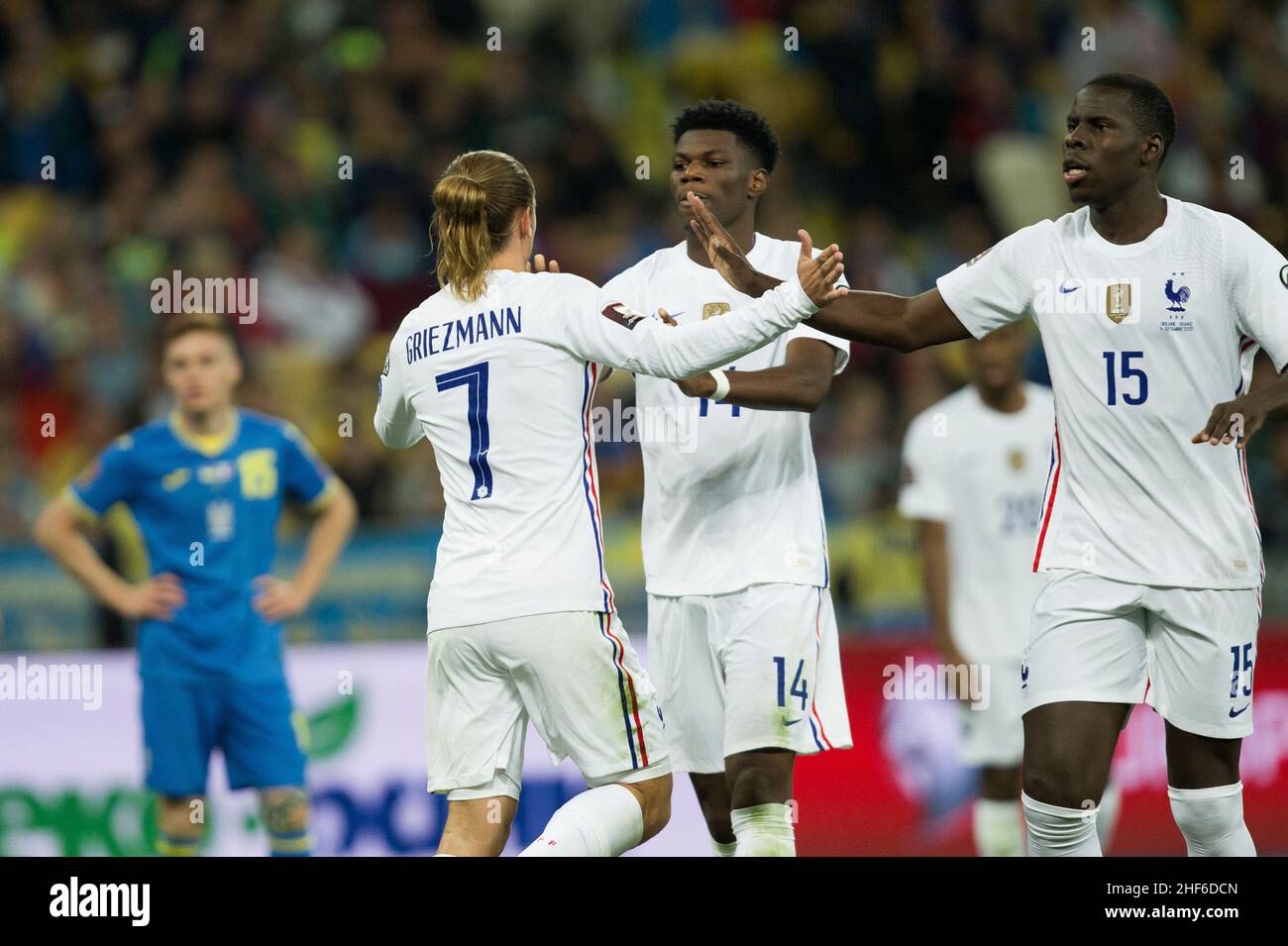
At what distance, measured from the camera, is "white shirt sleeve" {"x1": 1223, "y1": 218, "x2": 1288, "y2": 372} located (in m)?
5.12

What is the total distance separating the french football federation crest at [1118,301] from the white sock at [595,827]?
1.96 metres

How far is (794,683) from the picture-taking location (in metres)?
5.70

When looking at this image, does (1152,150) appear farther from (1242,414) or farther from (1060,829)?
(1060,829)

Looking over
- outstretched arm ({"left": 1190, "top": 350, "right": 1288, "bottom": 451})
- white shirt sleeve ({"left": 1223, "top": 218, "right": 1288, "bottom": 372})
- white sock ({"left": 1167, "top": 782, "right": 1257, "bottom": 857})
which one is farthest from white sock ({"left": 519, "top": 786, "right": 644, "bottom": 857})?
white shirt sleeve ({"left": 1223, "top": 218, "right": 1288, "bottom": 372})

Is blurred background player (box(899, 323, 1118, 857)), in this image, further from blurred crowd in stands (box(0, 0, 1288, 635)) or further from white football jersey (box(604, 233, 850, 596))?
blurred crowd in stands (box(0, 0, 1288, 635))

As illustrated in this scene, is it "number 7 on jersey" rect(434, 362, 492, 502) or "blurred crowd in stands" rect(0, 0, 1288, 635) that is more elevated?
"blurred crowd in stands" rect(0, 0, 1288, 635)

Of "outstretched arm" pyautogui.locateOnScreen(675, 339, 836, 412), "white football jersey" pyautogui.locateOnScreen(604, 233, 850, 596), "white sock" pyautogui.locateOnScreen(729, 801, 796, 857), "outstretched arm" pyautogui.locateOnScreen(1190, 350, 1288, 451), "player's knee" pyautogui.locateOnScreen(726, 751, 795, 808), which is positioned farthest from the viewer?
"white football jersey" pyautogui.locateOnScreen(604, 233, 850, 596)

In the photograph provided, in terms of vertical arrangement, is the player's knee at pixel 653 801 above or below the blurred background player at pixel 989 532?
below

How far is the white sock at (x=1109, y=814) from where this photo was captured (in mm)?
7758

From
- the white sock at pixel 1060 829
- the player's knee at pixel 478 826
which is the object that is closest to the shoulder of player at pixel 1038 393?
the white sock at pixel 1060 829

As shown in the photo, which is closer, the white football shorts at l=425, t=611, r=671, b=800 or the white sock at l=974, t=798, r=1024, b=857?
the white football shorts at l=425, t=611, r=671, b=800

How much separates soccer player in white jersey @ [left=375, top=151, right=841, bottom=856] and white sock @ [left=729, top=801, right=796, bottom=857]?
1.47 ft

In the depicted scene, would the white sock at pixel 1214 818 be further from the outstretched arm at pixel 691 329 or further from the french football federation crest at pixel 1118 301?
the outstretched arm at pixel 691 329

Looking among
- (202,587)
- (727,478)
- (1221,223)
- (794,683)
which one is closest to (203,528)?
(202,587)
